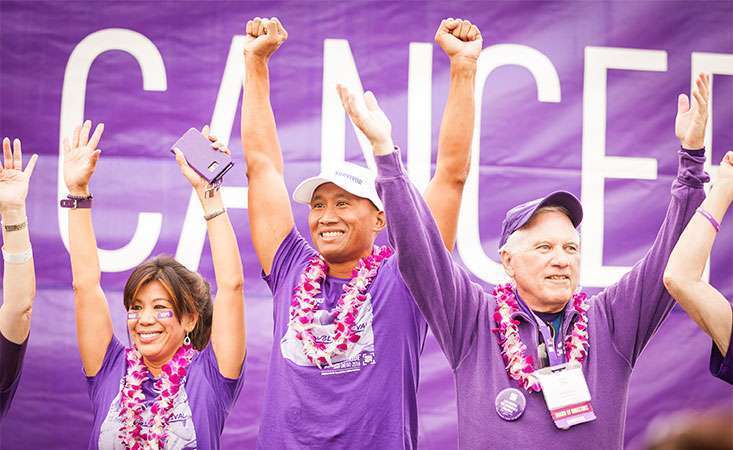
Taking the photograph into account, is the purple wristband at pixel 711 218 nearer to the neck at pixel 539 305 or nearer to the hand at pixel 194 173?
the neck at pixel 539 305

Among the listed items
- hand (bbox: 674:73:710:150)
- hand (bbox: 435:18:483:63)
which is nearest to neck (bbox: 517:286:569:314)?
hand (bbox: 674:73:710:150)

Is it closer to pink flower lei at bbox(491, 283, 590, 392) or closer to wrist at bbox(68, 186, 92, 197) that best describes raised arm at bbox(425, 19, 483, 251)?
pink flower lei at bbox(491, 283, 590, 392)

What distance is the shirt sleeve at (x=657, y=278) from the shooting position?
2.41 meters

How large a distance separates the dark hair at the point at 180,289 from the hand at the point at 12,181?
0.39m

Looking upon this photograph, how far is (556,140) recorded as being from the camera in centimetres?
359

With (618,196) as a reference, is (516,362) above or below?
below

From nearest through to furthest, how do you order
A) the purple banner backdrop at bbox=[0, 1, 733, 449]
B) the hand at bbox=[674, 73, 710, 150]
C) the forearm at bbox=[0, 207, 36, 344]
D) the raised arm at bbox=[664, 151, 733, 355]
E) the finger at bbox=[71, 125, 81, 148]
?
1. the raised arm at bbox=[664, 151, 733, 355]
2. the hand at bbox=[674, 73, 710, 150]
3. the forearm at bbox=[0, 207, 36, 344]
4. the finger at bbox=[71, 125, 81, 148]
5. the purple banner backdrop at bbox=[0, 1, 733, 449]

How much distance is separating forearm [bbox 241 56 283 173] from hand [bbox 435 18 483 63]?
57 centimetres

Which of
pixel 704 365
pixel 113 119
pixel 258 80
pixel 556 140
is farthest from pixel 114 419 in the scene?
pixel 704 365

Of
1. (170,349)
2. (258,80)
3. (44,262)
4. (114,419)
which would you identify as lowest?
(114,419)

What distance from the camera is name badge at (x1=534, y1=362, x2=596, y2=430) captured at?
7.57 ft

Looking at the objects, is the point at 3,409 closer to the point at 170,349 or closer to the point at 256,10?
the point at 170,349

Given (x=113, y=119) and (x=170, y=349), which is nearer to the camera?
(x=170, y=349)

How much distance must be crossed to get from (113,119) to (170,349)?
117 cm
